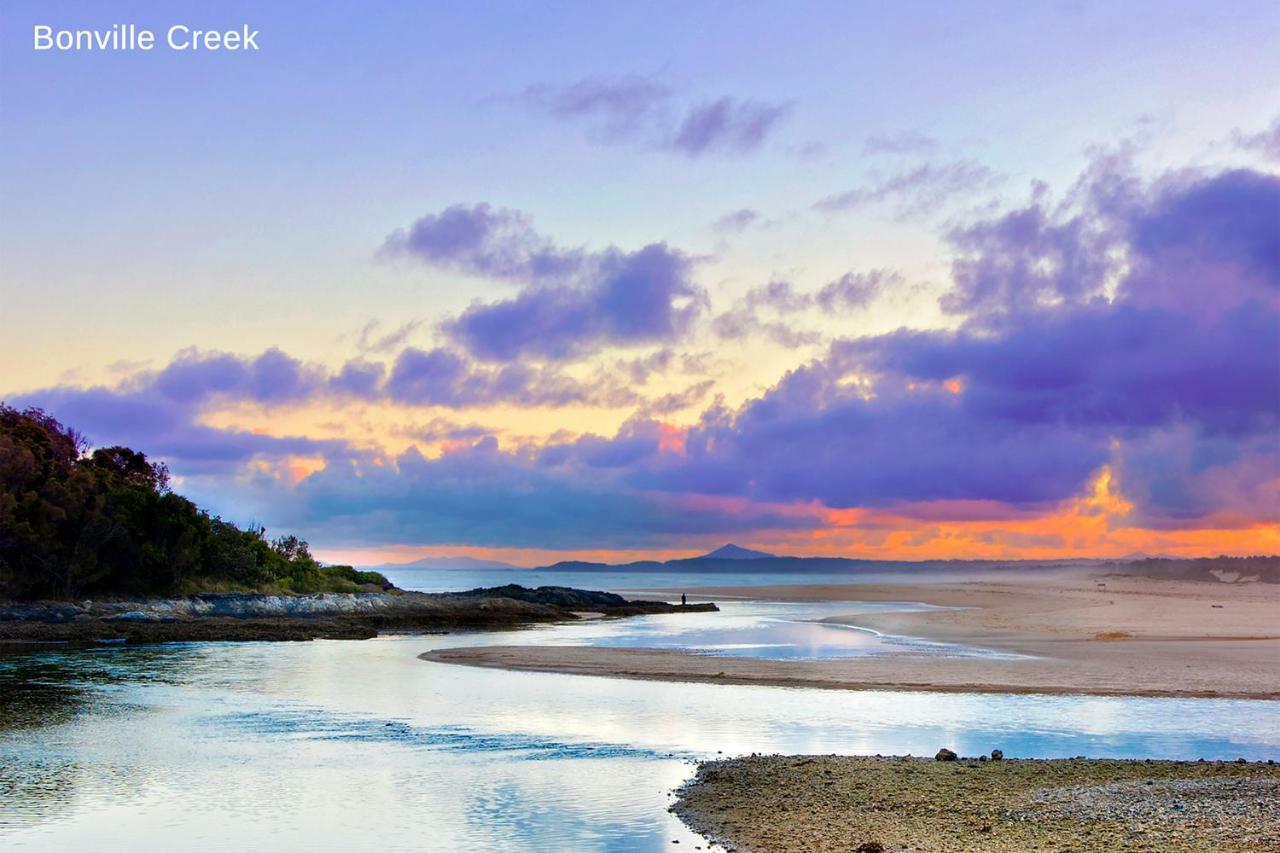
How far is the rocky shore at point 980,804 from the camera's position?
590 inches

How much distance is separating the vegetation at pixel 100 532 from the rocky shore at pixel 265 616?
13.1ft

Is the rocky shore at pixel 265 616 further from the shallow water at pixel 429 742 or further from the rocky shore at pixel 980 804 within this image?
the rocky shore at pixel 980 804

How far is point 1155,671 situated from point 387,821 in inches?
1275

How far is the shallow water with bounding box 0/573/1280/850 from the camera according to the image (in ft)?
56.4

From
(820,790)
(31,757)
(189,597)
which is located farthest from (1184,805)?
(189,597)

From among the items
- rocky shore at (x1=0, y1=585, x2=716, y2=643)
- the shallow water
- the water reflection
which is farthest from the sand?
rocky shore at (x1=0, y1=585, x2=716, y2=643)

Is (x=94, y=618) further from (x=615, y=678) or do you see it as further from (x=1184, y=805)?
(x=1184, y=805)

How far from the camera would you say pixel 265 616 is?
7694 cm

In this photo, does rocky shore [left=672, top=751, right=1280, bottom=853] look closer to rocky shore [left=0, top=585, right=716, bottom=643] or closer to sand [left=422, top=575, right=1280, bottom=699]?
sand [left=422, top=575, right=1280, bottom=699]

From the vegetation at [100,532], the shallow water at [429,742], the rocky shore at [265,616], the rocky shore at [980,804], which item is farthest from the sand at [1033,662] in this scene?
the vegetation at [100,532]

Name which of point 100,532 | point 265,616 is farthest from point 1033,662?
point 100,532

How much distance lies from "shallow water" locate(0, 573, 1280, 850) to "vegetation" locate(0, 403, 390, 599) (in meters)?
34.8

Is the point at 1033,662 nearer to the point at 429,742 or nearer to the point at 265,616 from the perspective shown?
the point at 429,742

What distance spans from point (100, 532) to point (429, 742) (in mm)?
61312
